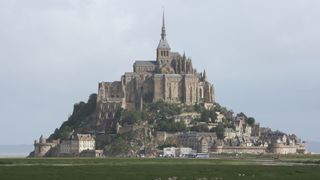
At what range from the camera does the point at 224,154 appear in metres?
191
